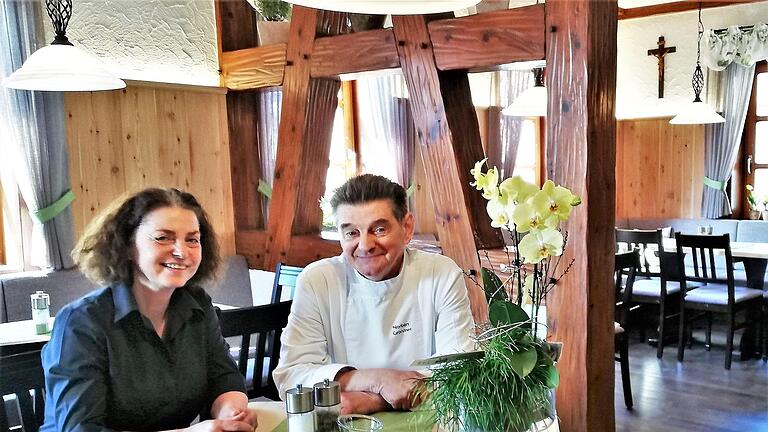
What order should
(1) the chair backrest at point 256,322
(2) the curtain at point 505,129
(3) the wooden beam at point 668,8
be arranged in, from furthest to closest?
(3) the wooden beam at point 668,8 < (2) the curtain at point 505,129 < (1) the chair backrest at point 256,322

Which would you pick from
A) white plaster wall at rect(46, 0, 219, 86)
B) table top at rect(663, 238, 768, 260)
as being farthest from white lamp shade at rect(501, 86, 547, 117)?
white plaster wall at rect(46, 0, 219, 86)

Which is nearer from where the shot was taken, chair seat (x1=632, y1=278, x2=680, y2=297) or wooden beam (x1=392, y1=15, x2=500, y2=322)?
wooden beam (x1=392, y1=15, x2=500, y2=322)

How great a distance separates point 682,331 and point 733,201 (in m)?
2.76

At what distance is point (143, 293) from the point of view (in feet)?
5.42

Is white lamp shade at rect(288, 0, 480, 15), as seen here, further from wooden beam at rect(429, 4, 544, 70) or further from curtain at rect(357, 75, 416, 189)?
curtain at rect(357, 75, 416, 189)

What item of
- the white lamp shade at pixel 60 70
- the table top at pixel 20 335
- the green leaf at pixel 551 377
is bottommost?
the table top at pixel 20 335

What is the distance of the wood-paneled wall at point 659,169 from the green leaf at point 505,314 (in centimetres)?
653

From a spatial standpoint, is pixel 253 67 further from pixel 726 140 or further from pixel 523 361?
pixel 726 140

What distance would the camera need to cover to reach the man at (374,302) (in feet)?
5.98

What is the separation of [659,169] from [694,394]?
3.67 m

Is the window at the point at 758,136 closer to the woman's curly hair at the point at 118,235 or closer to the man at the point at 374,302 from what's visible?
the man at the point at 374,302

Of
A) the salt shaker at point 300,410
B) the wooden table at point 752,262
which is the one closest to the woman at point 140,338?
the salt shaker at point 300,410

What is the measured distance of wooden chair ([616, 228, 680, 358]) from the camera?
4.81 m

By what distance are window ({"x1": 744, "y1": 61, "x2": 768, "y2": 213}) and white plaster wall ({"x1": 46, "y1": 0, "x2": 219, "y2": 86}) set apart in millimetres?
5362
